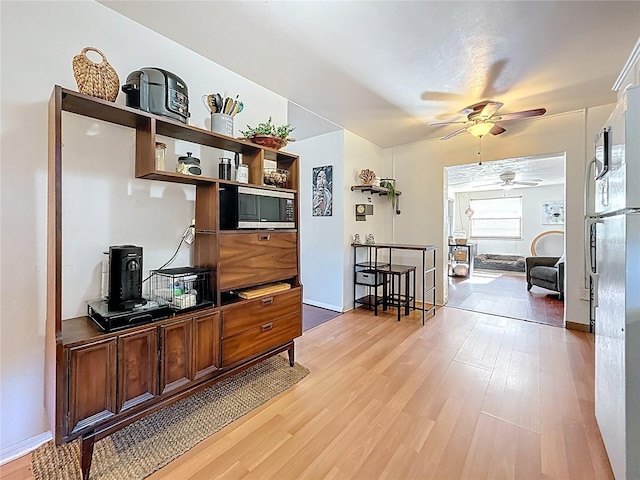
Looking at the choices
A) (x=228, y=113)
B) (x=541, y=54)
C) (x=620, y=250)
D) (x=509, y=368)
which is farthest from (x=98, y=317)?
(x=541, y=54)

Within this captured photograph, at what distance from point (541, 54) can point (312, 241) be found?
3.23 meters

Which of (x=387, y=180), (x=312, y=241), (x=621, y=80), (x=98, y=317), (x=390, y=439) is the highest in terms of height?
(x=621, y=80)

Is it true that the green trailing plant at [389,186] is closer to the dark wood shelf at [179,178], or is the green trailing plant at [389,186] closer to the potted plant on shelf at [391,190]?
the potted plant on shelf at [391,190]

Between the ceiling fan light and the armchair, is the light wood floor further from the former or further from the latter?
the ceiling fan light

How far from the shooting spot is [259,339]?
2.13m

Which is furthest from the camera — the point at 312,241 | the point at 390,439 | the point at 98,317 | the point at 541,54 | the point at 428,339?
the point at 312,241

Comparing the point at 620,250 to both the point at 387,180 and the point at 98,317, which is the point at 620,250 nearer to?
the point at 98,317

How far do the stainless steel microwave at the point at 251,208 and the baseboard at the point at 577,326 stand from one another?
365cm

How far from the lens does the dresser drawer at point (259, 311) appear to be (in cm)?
194

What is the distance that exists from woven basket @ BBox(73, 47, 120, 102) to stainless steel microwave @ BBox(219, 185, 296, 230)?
0.80 metres

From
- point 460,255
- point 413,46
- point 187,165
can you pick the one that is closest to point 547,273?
point 460,255

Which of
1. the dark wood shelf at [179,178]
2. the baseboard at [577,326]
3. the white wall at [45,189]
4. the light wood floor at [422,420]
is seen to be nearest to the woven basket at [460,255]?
the baseboard at [577,326]

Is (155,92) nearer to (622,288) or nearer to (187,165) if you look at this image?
(187,165)

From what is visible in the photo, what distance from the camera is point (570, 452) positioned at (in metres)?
1.55
